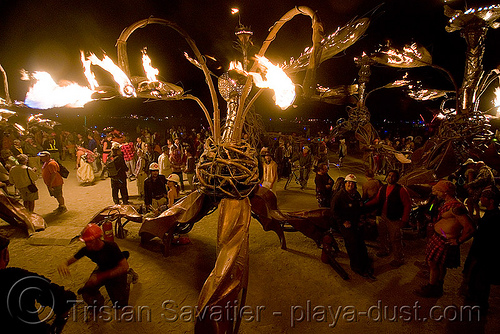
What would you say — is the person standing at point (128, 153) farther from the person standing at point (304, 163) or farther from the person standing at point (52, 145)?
the person standing at point (304, 163)

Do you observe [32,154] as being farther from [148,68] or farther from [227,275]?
[227,275]

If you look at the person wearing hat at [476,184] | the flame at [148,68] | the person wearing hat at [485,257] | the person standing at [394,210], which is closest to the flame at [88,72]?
the flame at [148,68]

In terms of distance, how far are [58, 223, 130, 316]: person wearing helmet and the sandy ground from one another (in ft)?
1.61

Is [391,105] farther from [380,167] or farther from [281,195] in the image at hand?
[281,195]

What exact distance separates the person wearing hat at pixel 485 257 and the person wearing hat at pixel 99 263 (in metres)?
5.13

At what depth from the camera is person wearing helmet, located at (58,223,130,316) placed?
3170 mm

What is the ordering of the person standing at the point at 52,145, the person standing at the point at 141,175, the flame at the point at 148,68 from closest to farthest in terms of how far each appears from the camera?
1. the flame at the point at 148,68
2. the person standing at the point at 141,175
3. the person standing at the point at 52,145

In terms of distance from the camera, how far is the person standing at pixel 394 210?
4746mm

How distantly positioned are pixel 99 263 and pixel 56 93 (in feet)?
8.66

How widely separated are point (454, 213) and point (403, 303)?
5.27ft

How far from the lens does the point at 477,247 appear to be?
3725 millimetres

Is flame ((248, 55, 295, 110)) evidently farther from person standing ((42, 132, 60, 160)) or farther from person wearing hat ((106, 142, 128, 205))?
person standing ((42, 132, 60, 160))

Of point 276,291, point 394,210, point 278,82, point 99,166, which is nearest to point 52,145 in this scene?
point 99,166

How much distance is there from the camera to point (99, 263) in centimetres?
330
